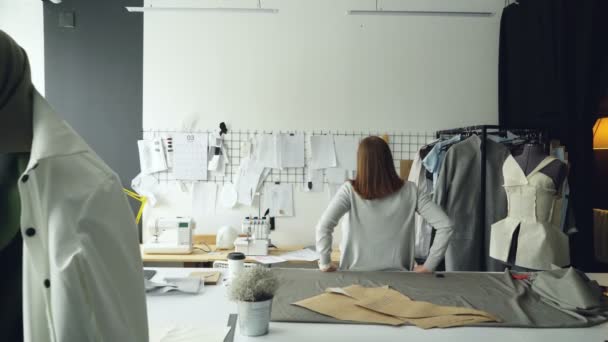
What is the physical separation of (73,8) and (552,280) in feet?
13.7

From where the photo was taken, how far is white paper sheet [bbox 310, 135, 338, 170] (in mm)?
3898

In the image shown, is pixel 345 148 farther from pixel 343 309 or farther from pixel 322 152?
pixel 343 309

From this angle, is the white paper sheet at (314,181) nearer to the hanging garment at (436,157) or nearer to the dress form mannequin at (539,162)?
the hanging garment at (436,157)

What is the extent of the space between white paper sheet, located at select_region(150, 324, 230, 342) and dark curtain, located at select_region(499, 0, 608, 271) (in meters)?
2.69

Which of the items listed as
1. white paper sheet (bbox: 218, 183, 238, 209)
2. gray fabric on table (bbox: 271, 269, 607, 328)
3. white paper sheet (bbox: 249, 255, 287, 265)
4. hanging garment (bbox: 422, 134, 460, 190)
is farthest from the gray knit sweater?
white paper sheet (bbox: 218, 183, 238, 209)

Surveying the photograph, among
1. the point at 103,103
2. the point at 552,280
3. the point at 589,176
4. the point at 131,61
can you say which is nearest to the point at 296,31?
the point at 131,61

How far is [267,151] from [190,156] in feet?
2.27

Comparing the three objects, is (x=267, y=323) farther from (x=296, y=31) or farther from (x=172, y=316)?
(x=296, y=31)

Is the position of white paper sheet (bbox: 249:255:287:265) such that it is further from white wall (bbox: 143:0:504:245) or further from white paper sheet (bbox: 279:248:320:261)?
white wall (bbox: 143:0:504:245)

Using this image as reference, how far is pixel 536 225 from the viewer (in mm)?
2580

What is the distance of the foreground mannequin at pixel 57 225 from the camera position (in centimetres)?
76

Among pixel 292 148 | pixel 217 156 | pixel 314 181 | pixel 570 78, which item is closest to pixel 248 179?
pixel 217 156

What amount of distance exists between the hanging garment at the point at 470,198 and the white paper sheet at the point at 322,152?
1020 millimetres

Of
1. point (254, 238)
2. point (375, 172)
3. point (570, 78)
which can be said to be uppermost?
point (570, 78)
